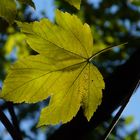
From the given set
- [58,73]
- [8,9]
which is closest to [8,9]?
[8,9]

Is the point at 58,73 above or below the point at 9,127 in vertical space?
above

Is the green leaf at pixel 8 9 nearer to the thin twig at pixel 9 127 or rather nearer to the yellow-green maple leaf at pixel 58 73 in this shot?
the yellow-green maple leaf at pixel 58 73

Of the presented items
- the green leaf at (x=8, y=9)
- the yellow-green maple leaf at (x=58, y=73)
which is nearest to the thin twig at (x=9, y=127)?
the yellow-green maple leaf at (x=58, y=73)

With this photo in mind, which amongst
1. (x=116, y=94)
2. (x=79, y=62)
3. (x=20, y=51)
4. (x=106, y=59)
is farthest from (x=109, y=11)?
(x=79, y=62)

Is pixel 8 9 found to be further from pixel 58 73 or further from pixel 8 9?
pixel 58 73

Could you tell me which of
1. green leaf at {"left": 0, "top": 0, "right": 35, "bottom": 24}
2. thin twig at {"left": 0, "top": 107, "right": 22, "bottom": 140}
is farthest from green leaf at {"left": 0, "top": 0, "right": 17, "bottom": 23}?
thin twig at {"left": 0, "top": 107, "right": 22, "bottom": 140}

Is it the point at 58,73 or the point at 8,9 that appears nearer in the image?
the point at 8,9

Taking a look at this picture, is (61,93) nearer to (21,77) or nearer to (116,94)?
(21,77)
